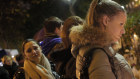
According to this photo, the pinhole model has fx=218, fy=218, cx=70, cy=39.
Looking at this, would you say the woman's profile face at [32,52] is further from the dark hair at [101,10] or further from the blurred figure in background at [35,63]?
the dark hair at [101,10]

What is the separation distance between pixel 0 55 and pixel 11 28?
7739mm

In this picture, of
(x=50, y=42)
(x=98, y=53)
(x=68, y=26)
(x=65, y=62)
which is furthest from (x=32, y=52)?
(x=98, y=53)

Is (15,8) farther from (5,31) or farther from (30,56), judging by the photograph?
(30,56)

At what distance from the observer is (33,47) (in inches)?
139

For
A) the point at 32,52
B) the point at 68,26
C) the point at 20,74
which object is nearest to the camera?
the point at 68,26

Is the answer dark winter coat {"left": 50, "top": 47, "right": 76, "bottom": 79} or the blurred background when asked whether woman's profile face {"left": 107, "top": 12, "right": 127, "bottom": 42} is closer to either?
dark winter coat {"left": 50, "top": 47, "right": 76, "bottom": 79}

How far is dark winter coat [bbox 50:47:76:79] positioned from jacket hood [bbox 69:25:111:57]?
4.28 ft

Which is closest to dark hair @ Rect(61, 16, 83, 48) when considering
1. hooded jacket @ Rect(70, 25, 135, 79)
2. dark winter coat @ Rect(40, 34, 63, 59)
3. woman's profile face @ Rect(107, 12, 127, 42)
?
dark winter coat @ Rect(40, 34, 63, 59)

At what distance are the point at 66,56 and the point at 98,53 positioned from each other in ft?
5.28

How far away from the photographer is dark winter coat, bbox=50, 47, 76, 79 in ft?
9.55

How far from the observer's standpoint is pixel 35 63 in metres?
3.47

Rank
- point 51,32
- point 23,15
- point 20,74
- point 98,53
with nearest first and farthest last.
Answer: point 98,53 → point 20,74 → point 51,32 → point 23,15

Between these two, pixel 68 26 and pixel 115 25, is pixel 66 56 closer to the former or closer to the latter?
pixel 68 26

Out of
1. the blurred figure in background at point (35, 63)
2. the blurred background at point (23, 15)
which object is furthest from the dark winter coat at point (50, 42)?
the blurred background at point (23, 15)
